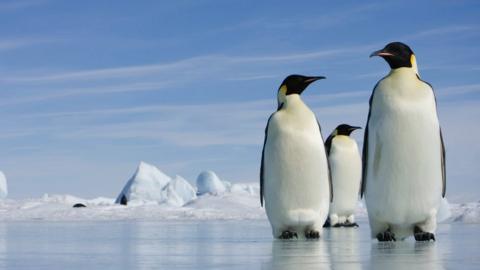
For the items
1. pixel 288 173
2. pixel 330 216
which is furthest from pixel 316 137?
pixel 330 216

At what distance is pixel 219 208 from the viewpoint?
2892cm

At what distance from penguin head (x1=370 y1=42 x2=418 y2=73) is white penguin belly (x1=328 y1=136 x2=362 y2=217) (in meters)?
5.56

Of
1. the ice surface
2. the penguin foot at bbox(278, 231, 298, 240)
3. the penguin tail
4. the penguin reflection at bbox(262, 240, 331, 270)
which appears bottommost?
the ice surface

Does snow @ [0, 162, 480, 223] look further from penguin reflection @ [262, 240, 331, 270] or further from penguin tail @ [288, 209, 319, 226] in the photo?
penguin reflection @ [262, 240, 331, 270]

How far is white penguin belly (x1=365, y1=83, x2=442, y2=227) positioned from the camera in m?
7.37

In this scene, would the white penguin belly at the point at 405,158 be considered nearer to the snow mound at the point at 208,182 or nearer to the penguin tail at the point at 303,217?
the penguin tail at the point at 303,217

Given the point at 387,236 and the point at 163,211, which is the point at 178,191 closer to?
the point at 163,211

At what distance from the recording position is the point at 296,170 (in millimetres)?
8336

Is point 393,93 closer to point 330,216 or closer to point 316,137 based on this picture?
point 316,137

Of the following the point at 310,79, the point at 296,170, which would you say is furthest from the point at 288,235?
the point at 310,79

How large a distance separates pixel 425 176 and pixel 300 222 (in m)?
1.60

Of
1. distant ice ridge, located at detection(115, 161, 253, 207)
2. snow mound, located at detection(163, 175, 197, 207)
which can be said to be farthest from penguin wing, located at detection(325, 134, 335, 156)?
distant ice ridge, located at detection(115, 161, 253, 207)

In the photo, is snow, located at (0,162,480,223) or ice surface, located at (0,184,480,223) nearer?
snow, located at (0,162,480,223)

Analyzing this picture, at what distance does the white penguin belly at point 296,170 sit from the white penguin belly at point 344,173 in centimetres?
459
